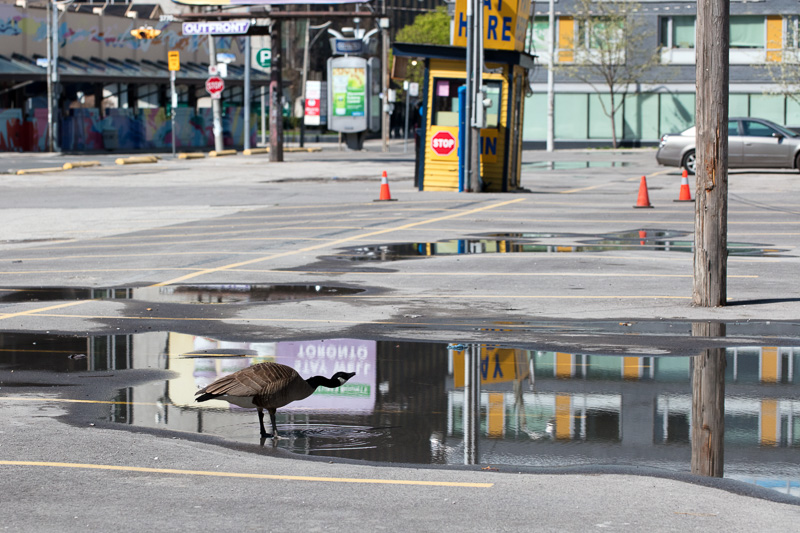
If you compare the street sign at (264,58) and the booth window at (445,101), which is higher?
the street sign at (264,58)

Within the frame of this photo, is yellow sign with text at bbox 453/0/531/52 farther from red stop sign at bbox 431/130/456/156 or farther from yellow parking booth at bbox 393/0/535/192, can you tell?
red stop sign at bbox 431/130/456/156

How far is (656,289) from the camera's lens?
1325cm

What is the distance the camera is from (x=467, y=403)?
7.91m

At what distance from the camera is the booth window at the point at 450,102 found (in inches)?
1110

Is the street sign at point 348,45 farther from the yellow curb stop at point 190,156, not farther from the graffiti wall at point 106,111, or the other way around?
the graffiti wall at point 106,111

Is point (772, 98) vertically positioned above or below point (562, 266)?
above

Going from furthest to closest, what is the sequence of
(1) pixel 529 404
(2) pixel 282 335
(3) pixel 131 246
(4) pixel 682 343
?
(3) pixel 131 246 < (2) pixel 282 335 < (4) pixel 682 343 < (1) pixel 529 404

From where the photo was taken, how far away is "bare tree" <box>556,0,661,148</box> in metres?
57.2

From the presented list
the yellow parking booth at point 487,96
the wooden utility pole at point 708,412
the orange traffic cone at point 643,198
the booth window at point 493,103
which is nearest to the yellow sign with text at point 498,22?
the yellow parking booth at point 487,96

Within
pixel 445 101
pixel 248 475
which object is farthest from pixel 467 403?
pixel 445 101

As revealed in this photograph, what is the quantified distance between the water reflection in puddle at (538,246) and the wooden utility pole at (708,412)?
689 centimetres

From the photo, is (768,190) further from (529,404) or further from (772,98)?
(772,98)

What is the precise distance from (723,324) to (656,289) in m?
2.39

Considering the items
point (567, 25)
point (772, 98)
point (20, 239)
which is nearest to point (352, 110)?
point (567, 25)
